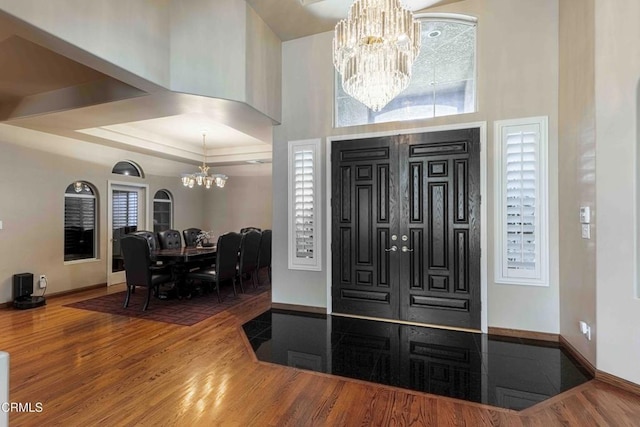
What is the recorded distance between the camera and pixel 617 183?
7.88 ft

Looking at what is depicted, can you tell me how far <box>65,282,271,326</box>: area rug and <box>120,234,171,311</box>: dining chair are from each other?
18 cm

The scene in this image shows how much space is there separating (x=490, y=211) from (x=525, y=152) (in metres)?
0.71

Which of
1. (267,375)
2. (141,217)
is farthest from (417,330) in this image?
(141,217)

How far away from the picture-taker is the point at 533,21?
3.33m

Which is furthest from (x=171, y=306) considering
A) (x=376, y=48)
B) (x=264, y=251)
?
(x=376, y=48)

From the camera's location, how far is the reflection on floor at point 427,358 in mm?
2385

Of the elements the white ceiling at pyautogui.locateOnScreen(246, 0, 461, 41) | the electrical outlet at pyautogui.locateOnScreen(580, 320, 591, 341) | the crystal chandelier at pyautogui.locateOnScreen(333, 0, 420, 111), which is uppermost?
the white ceiling at pyautogui.locateOnScreen(246, 0, 461, 41)

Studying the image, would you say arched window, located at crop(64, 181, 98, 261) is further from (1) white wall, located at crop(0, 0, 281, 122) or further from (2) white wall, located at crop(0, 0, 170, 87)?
(2) white wall, located at crop(0, 0, 170, 87)

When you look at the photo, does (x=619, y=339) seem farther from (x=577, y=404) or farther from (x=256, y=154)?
(x=256, y=154)

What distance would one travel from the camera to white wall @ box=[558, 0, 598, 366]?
257 cm

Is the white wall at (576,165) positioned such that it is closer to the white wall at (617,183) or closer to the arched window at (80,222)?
the white wall at (617,183)

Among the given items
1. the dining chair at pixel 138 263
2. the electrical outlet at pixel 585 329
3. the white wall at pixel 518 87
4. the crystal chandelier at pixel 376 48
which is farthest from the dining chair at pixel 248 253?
the electrical outlet at pixel 585 329

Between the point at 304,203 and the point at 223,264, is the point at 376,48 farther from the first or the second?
the point at 223,264

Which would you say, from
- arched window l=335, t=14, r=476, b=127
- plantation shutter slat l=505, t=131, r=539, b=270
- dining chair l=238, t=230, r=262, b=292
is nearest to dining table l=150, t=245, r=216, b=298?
dining chair l=238, t=230, r=262, b=292
